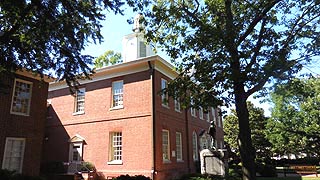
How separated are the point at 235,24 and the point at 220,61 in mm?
1830

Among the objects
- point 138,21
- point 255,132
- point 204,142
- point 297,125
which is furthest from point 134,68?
point 255,132

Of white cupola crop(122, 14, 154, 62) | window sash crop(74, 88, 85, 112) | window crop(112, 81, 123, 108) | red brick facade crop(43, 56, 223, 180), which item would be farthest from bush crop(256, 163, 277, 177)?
window sash crop(74, 88, 85, 112)

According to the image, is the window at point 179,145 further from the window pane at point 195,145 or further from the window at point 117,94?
the window at point 117,94

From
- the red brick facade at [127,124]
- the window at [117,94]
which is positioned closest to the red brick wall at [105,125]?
the red brick facade at [127,124]

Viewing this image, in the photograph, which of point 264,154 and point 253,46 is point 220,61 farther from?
point 264,154

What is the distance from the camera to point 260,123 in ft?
138

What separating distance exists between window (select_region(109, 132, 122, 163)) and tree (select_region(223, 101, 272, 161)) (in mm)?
24302

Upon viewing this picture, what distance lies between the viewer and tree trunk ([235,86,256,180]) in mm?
10312

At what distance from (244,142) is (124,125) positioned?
10.1 meters

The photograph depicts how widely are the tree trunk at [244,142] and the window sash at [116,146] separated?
1028 cm

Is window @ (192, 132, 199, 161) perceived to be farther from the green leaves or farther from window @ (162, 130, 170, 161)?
the green leaves

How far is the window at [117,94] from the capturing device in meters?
19.8

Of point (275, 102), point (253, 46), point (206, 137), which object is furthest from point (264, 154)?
point (253, 46)

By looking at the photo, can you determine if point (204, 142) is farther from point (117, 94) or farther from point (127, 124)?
point (117, 94)
